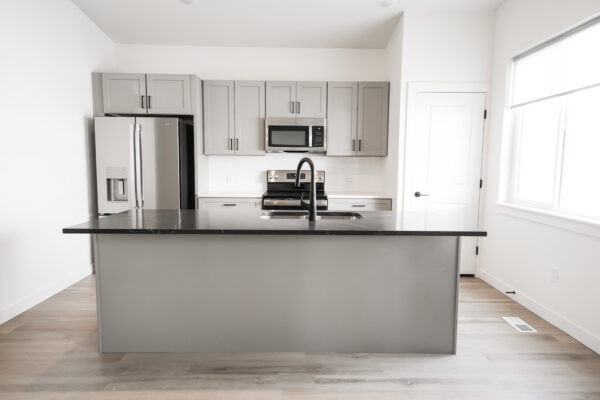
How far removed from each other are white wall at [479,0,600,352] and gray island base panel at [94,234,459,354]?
3.33ft

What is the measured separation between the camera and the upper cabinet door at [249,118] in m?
4.12

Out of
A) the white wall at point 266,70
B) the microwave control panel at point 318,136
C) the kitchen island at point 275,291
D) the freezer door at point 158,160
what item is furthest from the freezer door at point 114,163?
the microwave control panel at point 318,136

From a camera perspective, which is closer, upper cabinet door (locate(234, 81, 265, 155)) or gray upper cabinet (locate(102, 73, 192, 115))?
gray upper cabinet (locate(102, 73, 192, 115))

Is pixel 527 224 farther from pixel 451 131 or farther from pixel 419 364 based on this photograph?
pixel 419 364

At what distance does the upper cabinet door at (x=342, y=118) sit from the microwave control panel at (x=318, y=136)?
9cm

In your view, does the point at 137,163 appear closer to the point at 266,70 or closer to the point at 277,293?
the point at 266,70

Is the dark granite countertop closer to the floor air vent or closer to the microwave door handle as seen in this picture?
the floor air vent

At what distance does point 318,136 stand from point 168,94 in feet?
5.86

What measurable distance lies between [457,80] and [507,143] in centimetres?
81

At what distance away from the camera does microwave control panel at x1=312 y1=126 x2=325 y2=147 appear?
4.14m

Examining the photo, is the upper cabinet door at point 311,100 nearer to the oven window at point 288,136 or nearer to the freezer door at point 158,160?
the oven window at point 288,136

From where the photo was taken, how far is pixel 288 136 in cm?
413

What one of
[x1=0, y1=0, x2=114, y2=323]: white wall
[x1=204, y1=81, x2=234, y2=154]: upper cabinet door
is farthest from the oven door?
[x1=0, y1=0, x2=114, y2=323]: white wall

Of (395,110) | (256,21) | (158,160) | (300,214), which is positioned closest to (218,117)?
(158,160)
